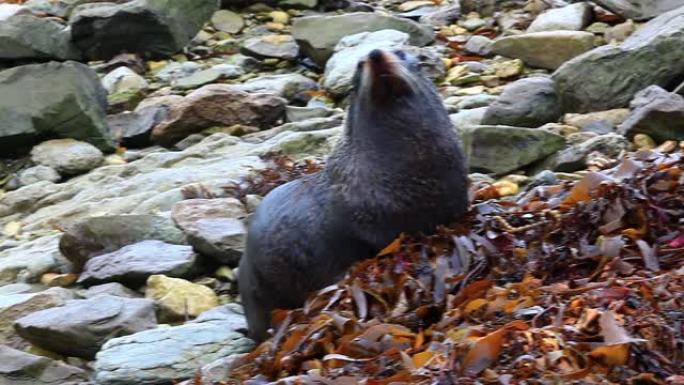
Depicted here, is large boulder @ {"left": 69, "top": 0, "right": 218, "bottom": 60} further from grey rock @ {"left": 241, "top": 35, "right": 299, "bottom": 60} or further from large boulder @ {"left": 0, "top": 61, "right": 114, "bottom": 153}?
large boulder @ {"left": 0, "top": 61, "right": 114, "bottom": 153}

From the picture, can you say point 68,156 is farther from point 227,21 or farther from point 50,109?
point 227,21

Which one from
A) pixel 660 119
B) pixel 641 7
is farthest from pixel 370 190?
pixel 641 7

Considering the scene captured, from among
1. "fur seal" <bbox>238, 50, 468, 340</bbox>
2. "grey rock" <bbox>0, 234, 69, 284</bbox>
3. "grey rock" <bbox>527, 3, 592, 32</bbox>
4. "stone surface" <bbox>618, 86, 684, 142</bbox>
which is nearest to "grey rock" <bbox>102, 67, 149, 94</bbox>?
"grey rock" <bbox>527, 3, 592, 32</bbox>

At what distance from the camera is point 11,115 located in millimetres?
10539

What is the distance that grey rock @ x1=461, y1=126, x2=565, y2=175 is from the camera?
24.0 ft

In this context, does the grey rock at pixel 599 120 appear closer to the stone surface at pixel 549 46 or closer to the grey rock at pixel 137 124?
the stone surface at pixel 549 46

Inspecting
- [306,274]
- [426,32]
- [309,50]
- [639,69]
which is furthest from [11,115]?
[306,274]

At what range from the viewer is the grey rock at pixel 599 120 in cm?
798

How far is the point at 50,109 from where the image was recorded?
1051cm

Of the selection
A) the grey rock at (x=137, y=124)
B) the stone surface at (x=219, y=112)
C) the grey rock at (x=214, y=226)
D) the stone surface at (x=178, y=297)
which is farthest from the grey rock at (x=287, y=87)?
the stone surface at (x=178, y=297)

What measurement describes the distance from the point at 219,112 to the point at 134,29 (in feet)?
9.08

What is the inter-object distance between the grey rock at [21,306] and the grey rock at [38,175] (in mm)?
3343

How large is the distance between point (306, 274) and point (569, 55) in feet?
18.8

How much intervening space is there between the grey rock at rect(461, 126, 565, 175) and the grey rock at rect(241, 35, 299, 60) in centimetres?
490
